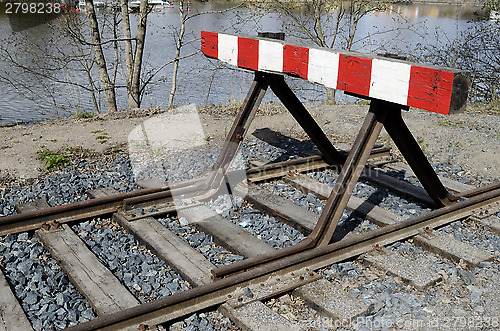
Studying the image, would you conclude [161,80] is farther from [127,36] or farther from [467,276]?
[467,276]

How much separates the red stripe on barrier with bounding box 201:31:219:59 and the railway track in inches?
50.6

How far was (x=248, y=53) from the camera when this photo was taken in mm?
4156

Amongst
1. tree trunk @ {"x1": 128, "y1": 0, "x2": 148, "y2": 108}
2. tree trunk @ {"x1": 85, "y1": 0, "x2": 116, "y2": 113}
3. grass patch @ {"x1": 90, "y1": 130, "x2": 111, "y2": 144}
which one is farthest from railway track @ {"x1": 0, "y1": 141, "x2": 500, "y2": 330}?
tree trunk @ {"x1": 128, "y1": 0, "x2": 148, "y2": 108}

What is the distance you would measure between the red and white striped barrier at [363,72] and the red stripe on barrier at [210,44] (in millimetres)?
307

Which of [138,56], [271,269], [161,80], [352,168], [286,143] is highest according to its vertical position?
[352,168]

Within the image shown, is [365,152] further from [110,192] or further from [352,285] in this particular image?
[110,192]

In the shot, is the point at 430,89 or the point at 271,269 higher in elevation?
the point at 430,89

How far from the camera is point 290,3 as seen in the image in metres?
10.7

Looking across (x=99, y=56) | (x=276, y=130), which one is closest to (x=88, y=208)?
(x=276, y=130)

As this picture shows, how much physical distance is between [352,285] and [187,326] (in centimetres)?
113

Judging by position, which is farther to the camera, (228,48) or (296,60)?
(228,48)

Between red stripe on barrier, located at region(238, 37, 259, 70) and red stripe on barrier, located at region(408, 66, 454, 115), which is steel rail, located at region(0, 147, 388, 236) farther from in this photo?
red stripe on barrier, located at region(408, 66, 454, 115)

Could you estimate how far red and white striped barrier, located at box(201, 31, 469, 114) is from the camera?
282cm

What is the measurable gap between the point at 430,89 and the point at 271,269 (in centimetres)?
151
